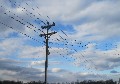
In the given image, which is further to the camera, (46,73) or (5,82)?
(5,82)

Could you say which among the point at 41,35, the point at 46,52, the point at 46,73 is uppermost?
the point at 41,35

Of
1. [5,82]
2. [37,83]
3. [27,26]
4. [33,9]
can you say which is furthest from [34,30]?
[37,83]

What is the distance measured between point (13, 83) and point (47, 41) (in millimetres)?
114649

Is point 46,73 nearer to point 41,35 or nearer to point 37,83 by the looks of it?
point 41,35

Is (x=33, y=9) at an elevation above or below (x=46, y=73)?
above

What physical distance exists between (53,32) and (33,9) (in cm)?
1225

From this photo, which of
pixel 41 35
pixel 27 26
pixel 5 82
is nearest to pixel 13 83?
pixel 5 82

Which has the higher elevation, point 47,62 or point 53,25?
point 53,25

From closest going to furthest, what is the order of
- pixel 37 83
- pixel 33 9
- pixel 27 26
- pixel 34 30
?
pixel 33 9, pixel 27 26, pixel 34 30, pixel 37 83

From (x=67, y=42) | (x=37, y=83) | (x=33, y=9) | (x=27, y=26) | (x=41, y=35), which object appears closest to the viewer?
(x=33, y=9)

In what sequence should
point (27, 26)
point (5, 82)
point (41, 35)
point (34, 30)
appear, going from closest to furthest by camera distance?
1. point (27, 26)
2. point (34, 30)
3. point (41, 35)
4. point (5, 82)

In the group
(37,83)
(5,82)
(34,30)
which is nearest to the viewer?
(34,30)

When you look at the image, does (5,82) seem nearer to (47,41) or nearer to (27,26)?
(47,41)

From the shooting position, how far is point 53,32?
36031mm
